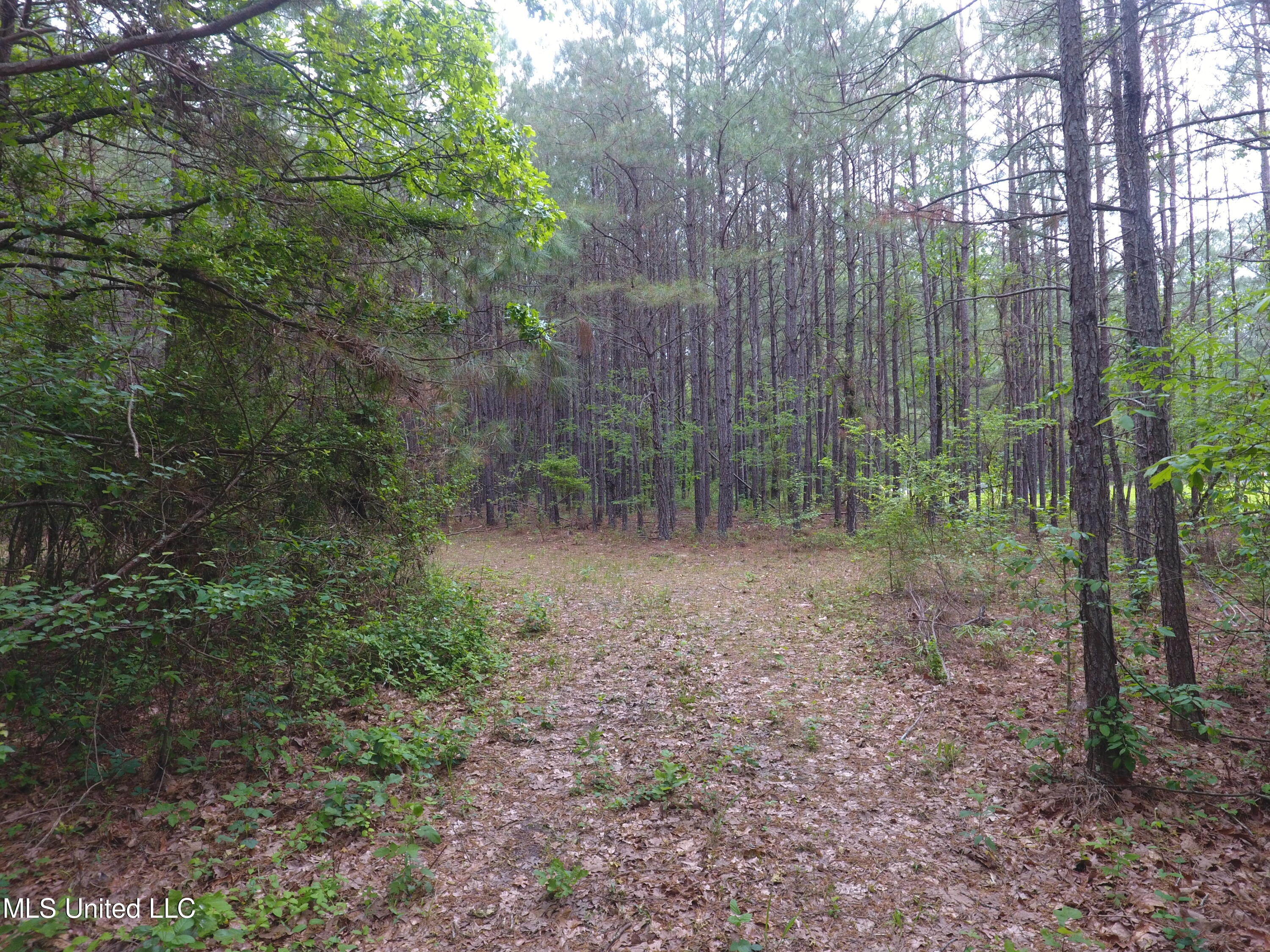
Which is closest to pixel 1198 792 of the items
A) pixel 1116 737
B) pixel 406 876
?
pixel 1116 737

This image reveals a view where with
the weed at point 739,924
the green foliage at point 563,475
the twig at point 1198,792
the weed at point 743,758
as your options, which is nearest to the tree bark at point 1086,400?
the twig at point 1198,792

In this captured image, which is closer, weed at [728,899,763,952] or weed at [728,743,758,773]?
weed at [728,899,763,952]

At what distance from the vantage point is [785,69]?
13.8 meters

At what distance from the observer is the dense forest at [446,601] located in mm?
3352

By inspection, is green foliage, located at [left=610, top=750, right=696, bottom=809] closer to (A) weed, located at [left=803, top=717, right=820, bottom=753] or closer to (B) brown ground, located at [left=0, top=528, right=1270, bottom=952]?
(B) brown ground, located at [left=0, top=528, right=1270, bottom=952]

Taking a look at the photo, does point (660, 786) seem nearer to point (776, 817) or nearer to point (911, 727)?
point (776, 817)

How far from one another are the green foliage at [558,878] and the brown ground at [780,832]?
0.04 meters

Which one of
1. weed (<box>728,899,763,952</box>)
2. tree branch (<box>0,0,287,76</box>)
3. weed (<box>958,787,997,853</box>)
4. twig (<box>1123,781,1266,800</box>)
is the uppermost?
tree branch (<box>0,0,287,76</box>)

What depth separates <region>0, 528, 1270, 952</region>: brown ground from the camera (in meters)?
3.13

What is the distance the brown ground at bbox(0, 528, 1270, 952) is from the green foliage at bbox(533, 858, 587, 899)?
4 cm

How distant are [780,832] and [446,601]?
522 centimetres

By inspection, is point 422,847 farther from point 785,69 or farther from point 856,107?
point 785,69

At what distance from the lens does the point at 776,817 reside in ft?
13.3

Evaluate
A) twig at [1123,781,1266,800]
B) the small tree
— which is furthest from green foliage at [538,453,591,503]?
twig at [1123,781,1266,800]
